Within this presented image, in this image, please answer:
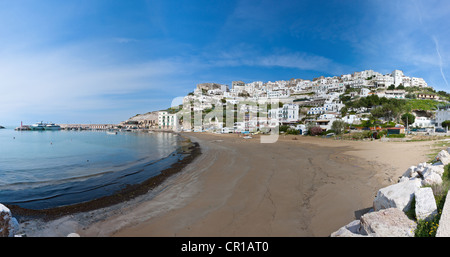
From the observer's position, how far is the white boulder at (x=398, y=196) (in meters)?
3.91

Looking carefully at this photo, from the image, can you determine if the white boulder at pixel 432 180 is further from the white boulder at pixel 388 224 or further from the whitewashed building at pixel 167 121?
the whitewashed building at pixel 167 121

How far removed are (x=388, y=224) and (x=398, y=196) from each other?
1.20 meters

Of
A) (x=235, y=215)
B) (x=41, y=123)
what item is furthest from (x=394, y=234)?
(x=41, y=123)

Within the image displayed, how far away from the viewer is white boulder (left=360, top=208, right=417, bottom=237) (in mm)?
3164

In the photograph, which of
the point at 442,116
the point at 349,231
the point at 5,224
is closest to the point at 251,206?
the point at 349,231

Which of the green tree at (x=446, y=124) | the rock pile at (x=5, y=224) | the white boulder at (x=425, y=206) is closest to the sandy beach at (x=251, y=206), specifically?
the rock pile at (x=5, y=224)

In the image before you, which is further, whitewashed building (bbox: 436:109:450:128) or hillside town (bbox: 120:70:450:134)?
hillside town (bbox: 120:70:450:134)

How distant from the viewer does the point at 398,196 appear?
160 inches

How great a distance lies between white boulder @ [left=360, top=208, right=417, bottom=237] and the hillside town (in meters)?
37.4

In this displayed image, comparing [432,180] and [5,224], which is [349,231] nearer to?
[432,180]

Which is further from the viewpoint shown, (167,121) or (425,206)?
(167,121)

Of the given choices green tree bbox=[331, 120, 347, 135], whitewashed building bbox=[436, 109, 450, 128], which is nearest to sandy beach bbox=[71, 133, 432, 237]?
green tree bbox=[331, 120, 347, 135]

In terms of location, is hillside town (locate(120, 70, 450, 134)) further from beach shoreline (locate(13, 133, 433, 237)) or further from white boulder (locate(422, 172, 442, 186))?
white boulder (locate(422, 172, 442, 186))
